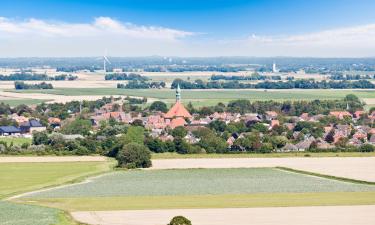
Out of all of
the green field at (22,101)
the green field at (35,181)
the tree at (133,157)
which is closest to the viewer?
the green field at (35,181)

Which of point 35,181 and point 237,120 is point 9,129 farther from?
point 35,181

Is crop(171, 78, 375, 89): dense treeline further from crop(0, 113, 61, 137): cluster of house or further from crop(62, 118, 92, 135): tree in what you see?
crop(62, 118, 92, 135): tree

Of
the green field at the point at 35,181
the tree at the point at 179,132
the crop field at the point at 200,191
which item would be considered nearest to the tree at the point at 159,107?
the tree at the point at 179,132

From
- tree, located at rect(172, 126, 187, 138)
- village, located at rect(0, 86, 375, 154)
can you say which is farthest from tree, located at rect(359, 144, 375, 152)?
tree, located at rect(172, 126, 187, 138)

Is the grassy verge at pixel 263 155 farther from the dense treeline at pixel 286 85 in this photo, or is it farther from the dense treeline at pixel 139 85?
the dense treeline at pixel 139 85

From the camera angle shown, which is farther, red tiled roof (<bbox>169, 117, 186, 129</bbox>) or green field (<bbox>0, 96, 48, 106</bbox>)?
green field (<bbox>0, 96, 48, 106</bbox>)

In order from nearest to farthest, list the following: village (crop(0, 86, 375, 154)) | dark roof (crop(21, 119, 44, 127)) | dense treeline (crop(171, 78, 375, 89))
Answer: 1. village (crop(0, 86, 375, 154))
2. dark roof (crop(21, 119, 44, 127))
3. dense treeline (crop(171, 78, 375, 89))

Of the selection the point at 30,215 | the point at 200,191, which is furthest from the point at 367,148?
the point at 30,215
